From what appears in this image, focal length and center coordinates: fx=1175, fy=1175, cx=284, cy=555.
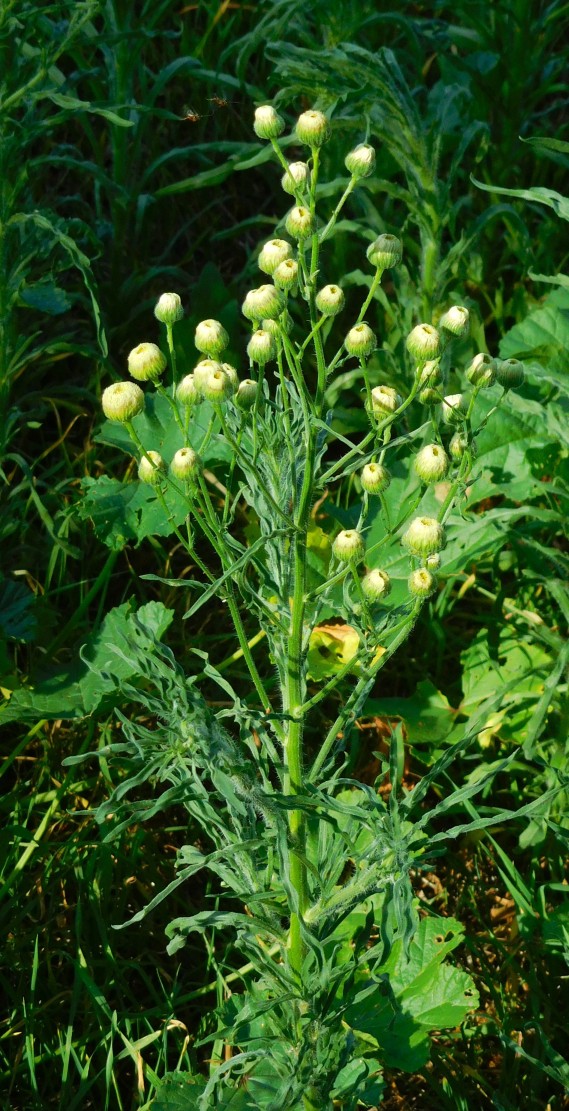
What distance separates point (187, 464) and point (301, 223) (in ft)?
1.18

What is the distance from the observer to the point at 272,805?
5.92 ft

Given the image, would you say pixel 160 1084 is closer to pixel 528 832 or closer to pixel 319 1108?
pixel 319 1108

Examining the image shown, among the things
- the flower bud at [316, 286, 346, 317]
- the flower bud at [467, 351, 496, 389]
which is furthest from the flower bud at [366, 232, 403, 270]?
the flower bud at [467, 351, 496, 389]

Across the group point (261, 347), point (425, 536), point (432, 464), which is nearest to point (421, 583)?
point (425, 536)

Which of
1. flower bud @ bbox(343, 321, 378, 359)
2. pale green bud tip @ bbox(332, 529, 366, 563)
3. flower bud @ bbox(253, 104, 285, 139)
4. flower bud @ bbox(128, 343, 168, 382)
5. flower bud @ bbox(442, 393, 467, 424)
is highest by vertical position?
flower bud @ bbox(253, 104, 285, 139)

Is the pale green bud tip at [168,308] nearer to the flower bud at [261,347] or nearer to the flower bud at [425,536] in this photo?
the flower bud at [261,347]

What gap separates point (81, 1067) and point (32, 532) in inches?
54.6

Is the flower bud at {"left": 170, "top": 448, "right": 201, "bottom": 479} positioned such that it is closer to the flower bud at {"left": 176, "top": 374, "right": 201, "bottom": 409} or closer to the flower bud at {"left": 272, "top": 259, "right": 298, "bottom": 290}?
the flower bud at {"left": 176, "top": 374, "right": 201, "bottom": 409}

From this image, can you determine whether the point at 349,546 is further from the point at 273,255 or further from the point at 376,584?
the point at 273,255

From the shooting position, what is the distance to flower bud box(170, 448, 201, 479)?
5.33 ft

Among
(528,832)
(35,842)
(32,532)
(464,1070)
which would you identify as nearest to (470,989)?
(464,1070)

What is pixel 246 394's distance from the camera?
1691mm

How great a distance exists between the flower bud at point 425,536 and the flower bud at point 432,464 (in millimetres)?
63

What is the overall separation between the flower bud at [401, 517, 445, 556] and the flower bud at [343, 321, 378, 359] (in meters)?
0.26
